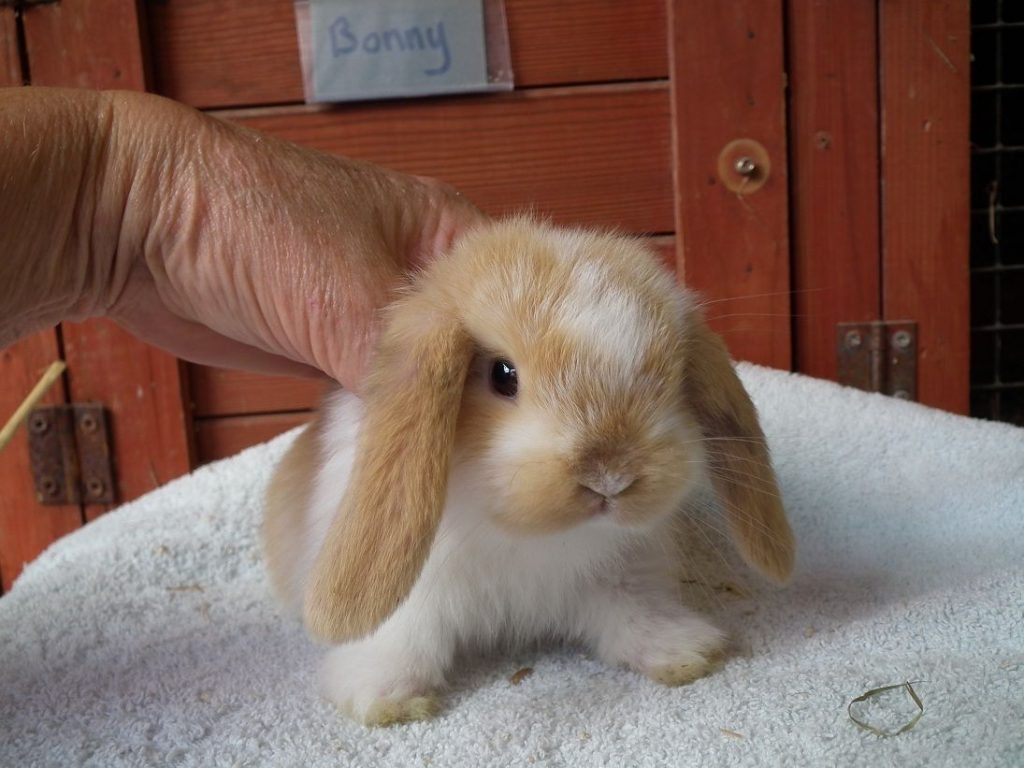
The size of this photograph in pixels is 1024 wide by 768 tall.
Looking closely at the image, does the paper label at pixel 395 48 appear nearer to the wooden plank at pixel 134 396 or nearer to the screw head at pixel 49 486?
the wooden plank at pixel 134 396

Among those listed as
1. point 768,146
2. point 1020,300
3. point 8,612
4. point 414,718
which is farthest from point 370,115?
point 1020,300

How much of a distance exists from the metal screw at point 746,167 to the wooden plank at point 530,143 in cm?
12

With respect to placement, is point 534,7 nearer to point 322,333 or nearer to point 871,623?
point 322,333

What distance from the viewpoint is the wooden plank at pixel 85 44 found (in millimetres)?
1545

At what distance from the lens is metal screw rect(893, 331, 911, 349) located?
169cm

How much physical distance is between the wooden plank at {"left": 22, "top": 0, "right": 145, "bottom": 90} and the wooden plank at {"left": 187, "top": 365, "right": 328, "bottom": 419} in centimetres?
53

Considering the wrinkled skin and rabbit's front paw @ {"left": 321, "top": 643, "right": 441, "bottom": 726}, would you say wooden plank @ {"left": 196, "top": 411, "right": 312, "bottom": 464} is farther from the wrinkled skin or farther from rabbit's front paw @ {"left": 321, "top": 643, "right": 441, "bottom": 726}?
rabbit's front paw @ {"left": 321, "top": 643, "right": 441, "bottom": 726}

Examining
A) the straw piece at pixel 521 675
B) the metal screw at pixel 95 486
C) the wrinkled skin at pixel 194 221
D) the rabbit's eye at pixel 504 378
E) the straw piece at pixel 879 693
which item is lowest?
the metal screw at pixel 95 486

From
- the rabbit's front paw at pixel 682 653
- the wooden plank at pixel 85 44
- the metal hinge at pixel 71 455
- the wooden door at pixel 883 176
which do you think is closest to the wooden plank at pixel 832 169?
the wooden door at pixel 883 176

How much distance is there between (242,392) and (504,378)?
1.00 metres

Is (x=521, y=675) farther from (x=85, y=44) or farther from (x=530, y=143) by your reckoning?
(x=85, y=44)

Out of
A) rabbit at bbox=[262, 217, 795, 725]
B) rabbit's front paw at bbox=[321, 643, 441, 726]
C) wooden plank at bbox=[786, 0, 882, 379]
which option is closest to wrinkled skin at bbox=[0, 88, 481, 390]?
rabbit at bbox=[262, 217, 795, 725]

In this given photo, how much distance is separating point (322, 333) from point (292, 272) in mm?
70

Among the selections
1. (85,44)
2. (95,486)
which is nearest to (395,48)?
(85,44)
